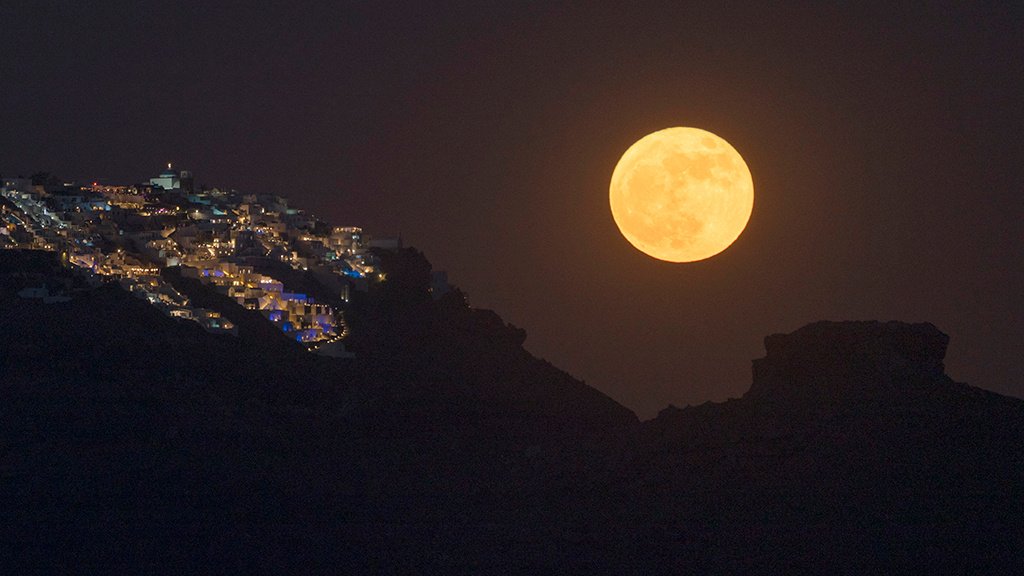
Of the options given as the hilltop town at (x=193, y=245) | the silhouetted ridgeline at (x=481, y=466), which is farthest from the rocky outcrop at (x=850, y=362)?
the hilltop town at (x=193, y=245)

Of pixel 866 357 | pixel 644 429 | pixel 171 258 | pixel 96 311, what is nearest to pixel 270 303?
pixel 171 258

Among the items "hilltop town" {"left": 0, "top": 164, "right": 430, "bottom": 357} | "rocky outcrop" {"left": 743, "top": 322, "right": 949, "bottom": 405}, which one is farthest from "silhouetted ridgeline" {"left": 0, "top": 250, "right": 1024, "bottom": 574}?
"hilltop town" {"left": 0, "top": 164, "right": 430, "bottom": 357}

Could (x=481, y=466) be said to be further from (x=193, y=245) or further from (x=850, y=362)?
(x=193, y=245)

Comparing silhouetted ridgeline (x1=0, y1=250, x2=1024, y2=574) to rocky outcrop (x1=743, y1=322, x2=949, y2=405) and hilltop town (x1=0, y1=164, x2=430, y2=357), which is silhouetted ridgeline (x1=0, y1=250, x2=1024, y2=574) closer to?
rocky outcrop (x1=743, y1=322, x2=949, y2=405)

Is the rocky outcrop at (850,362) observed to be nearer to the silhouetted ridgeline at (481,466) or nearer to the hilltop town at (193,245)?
the silhouetted ridgeline at (481,466)

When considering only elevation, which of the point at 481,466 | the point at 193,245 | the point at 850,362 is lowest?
the point at 481,466

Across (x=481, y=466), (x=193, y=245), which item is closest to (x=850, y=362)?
(x=481, y=466)
